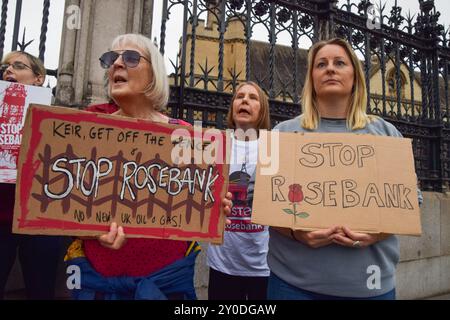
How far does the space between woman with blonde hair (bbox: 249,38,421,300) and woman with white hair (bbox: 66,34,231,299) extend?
15.5 inches

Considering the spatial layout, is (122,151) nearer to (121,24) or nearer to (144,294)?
(144,294)

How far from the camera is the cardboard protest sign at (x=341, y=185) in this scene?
62.6 inches

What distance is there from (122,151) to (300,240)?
3.02 ft

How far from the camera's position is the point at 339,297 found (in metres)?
1.58

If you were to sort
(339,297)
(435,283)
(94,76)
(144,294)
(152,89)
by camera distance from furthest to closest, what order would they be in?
(435,283) < (94,76) < (152,89) < (339,297) < (144,294)

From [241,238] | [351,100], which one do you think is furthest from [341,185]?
[241,238]

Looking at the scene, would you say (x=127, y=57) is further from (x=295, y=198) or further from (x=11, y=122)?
(x=295, y=198)

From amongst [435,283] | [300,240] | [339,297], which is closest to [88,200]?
[300,240]

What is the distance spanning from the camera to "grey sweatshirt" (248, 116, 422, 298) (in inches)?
61.7

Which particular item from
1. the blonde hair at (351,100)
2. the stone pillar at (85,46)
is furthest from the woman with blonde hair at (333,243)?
the stone pillar at (85,46)

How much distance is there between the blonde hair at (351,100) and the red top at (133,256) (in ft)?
3.10

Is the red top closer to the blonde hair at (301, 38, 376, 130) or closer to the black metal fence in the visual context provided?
the blonde hair at (301, 38, 376, 130)

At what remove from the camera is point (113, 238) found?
149cm

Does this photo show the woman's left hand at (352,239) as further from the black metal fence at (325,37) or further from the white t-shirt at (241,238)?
the black metal fence at (325,37)
